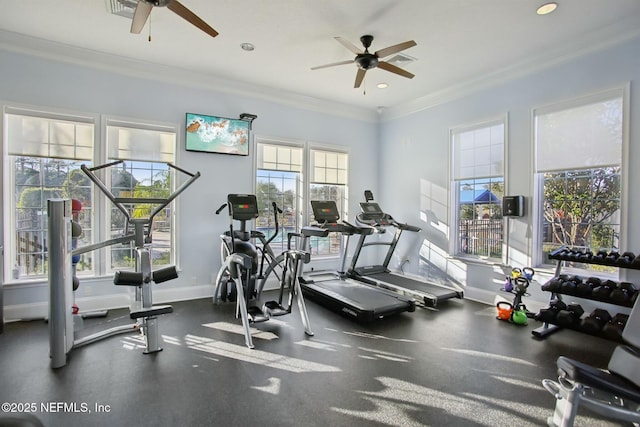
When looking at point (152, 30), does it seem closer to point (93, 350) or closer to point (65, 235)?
point (65, 235)

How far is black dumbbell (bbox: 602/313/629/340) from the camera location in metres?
3.14

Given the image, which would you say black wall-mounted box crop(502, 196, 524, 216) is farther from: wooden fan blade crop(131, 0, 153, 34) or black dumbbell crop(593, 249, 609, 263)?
wooden fan blade crop(131, 0, 153, 34)

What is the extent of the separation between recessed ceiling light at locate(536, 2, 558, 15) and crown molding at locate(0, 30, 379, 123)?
140 inches

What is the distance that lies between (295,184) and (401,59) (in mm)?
2788

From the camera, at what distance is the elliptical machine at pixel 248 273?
355 centimetres

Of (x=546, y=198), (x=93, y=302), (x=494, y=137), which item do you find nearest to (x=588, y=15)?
(x=494, y=137)

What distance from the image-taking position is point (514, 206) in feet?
14.5

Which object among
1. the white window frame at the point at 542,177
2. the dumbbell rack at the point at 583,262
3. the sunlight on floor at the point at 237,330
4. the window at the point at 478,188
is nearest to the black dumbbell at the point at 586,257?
the dumbbell rack at the point at 583,262

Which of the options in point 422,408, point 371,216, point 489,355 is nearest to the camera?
point 422,408

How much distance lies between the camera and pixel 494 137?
4.90 meters

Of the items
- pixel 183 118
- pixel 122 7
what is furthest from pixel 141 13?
pixel 183 118

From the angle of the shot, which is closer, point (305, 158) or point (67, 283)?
point (67, 283)

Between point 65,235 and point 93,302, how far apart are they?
6.18ft

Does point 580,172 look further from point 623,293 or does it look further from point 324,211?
point 324,211
